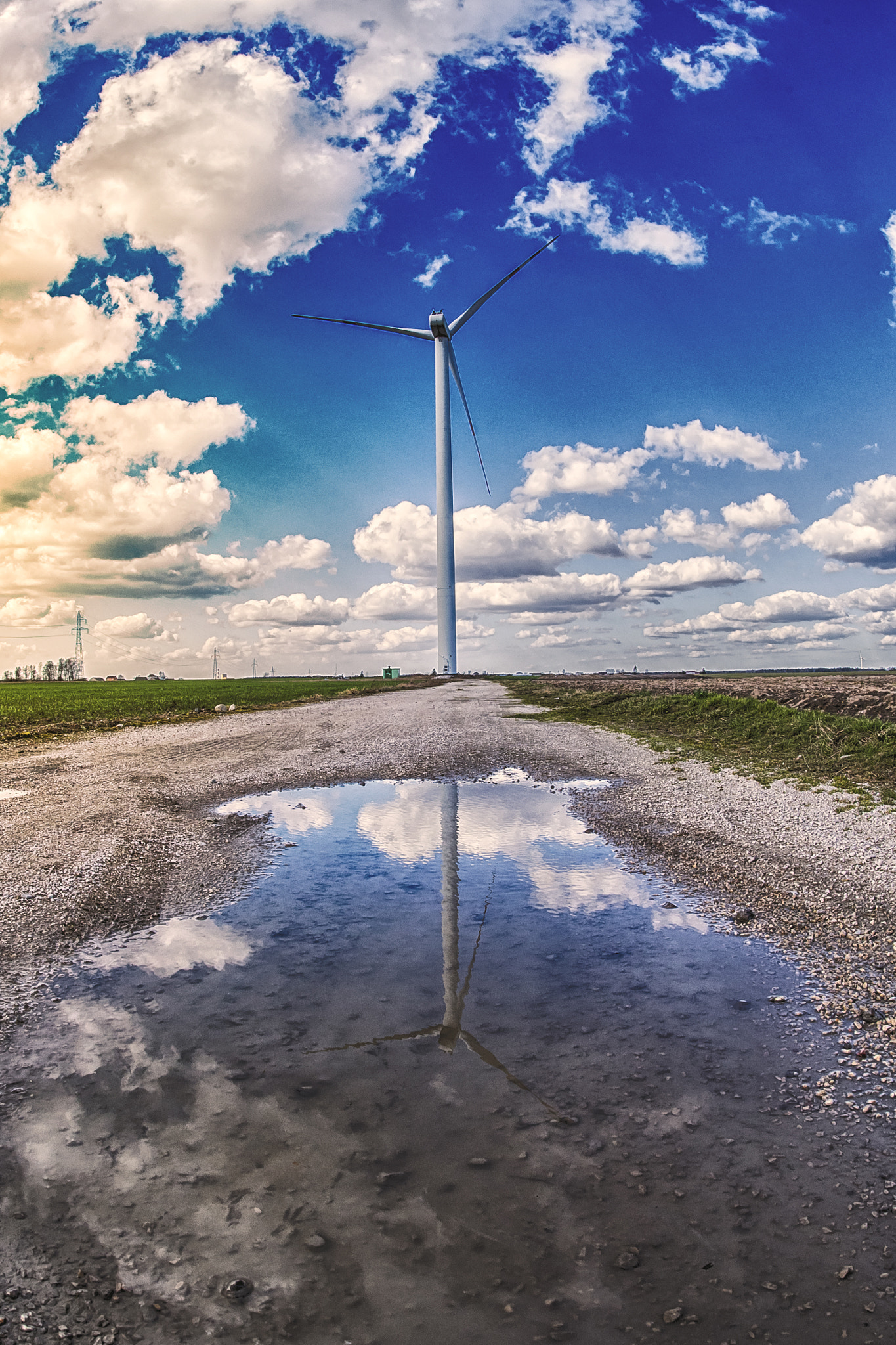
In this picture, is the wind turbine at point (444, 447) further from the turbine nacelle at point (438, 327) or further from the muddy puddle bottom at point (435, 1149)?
the muddy puddle bottom at point (435, 1149)

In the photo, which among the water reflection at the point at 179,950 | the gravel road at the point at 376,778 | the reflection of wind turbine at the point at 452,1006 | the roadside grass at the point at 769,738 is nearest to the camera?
the reflection of wind turbine at the point at 452,1006

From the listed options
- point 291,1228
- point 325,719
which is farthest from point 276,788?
point 325,719

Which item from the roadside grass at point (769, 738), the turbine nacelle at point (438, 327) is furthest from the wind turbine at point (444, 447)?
the roadside grass at point (769, 738)

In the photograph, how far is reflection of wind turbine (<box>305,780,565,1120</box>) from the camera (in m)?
5.07

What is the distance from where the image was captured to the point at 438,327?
69500 mm

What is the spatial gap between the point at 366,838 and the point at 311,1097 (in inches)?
274

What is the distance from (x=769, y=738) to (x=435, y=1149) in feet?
67.6

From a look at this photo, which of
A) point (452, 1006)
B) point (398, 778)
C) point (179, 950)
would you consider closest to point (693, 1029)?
point (452, 1006)

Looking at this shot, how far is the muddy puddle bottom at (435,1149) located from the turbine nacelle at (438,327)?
233 ft

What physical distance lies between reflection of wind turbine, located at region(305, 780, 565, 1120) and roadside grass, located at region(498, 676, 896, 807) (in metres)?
8.56

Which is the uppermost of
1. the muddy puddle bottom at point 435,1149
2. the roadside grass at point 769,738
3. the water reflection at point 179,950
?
the roadside grass at point 769,738

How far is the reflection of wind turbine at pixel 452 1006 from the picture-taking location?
5.07 m

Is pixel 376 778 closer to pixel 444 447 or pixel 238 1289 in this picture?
pixel 238 1289

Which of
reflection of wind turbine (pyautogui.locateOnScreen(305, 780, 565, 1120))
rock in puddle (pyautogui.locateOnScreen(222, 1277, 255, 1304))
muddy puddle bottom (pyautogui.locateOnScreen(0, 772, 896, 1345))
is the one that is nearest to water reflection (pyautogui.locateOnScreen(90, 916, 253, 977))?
muddy puddle bottom (pyautogui.locateOnScreen(0, 772, 896, 1345))
